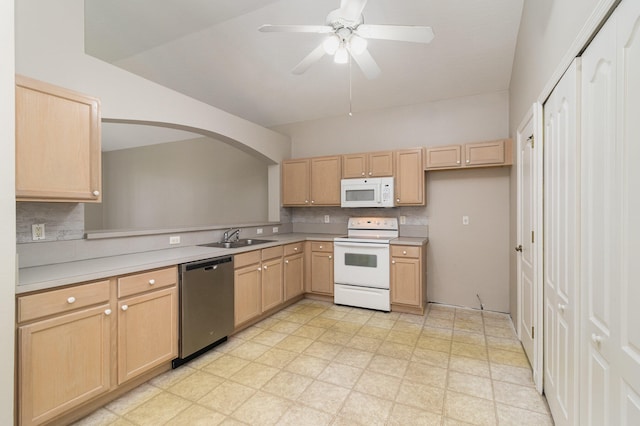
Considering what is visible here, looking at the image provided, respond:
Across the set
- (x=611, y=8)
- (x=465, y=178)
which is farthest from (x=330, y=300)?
(x=611, y=8)

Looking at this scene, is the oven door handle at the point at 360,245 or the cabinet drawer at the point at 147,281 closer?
the cabinet drawer at the point at 147,281

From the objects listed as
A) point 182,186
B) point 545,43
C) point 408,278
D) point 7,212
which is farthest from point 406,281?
point 182,186

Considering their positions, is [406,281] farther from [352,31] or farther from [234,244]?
[352,31]

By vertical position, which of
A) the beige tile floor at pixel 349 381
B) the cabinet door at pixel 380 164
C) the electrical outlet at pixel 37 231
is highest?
the cabinet door at pixel 380 164

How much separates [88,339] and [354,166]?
3.46 meters

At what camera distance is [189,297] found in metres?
2.49

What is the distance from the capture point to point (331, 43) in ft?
7.19

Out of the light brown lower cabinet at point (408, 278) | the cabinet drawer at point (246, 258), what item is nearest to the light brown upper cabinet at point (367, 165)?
the light brown lower cabinet at point (408, 278)

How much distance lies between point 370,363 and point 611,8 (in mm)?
2659

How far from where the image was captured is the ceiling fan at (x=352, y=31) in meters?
1.91

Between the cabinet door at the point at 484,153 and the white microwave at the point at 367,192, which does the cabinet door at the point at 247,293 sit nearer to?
the white microwave at the point at 367,192

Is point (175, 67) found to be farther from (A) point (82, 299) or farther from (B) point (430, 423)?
(B) point (430, 423)

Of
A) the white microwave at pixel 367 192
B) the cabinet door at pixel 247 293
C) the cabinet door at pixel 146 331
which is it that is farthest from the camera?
the white microwave at pixel 367 192

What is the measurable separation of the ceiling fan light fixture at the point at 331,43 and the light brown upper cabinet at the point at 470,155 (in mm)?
2097
